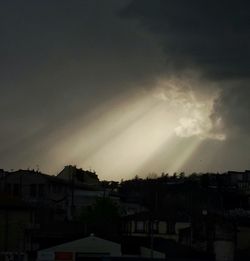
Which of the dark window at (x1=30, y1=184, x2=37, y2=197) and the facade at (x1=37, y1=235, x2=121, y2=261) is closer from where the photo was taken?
the facade at (x1=37, y1=235, x2=121, y2=261)

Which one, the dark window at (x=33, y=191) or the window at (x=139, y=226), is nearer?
the window at (x=139, y=226)

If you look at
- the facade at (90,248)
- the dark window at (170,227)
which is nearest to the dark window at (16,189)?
the dark window at (170,227)

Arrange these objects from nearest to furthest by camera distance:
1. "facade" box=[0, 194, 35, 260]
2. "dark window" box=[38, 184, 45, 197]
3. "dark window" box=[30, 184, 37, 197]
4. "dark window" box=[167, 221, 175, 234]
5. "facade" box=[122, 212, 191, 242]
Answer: "facade" box=[0, 194, 35, 260]
"facade" box=[122, 212, 191, 242]
"dark window" box=[167, 221, 175, 234]
"dark window" box=[38, 184, 45, 197]
"dark window" box=[30, 184, 37, 197]

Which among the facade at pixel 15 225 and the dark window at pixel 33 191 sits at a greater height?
the dark window at pixel 33 191

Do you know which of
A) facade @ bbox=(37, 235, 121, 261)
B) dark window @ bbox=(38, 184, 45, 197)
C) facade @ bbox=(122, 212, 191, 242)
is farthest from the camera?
dark window @ bbox=(38, 184, 45, 197)

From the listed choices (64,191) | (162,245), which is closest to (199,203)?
(64,191)

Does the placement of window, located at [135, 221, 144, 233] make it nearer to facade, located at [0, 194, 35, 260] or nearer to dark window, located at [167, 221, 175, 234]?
dark window, located at [167, 221, 175, 234]

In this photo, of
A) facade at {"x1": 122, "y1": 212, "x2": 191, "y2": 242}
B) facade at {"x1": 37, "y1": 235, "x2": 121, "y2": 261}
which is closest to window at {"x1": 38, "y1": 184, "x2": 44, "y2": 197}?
facade at {"x1": 122, "y1": 212, "x2": 191, "y2": 242}

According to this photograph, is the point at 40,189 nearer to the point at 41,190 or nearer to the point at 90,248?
the point at 41,190

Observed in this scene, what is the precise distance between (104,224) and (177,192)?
43540mm

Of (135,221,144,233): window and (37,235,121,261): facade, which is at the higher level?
(135,221,144,233): window

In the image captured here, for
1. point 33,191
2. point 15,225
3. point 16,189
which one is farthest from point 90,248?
point 16,189

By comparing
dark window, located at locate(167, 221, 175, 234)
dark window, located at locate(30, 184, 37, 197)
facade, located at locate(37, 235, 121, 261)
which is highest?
dark window, located at locate(30, 184, 37, 197)

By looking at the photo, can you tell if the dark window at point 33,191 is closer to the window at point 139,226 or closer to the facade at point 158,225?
the facade at point 158,225
